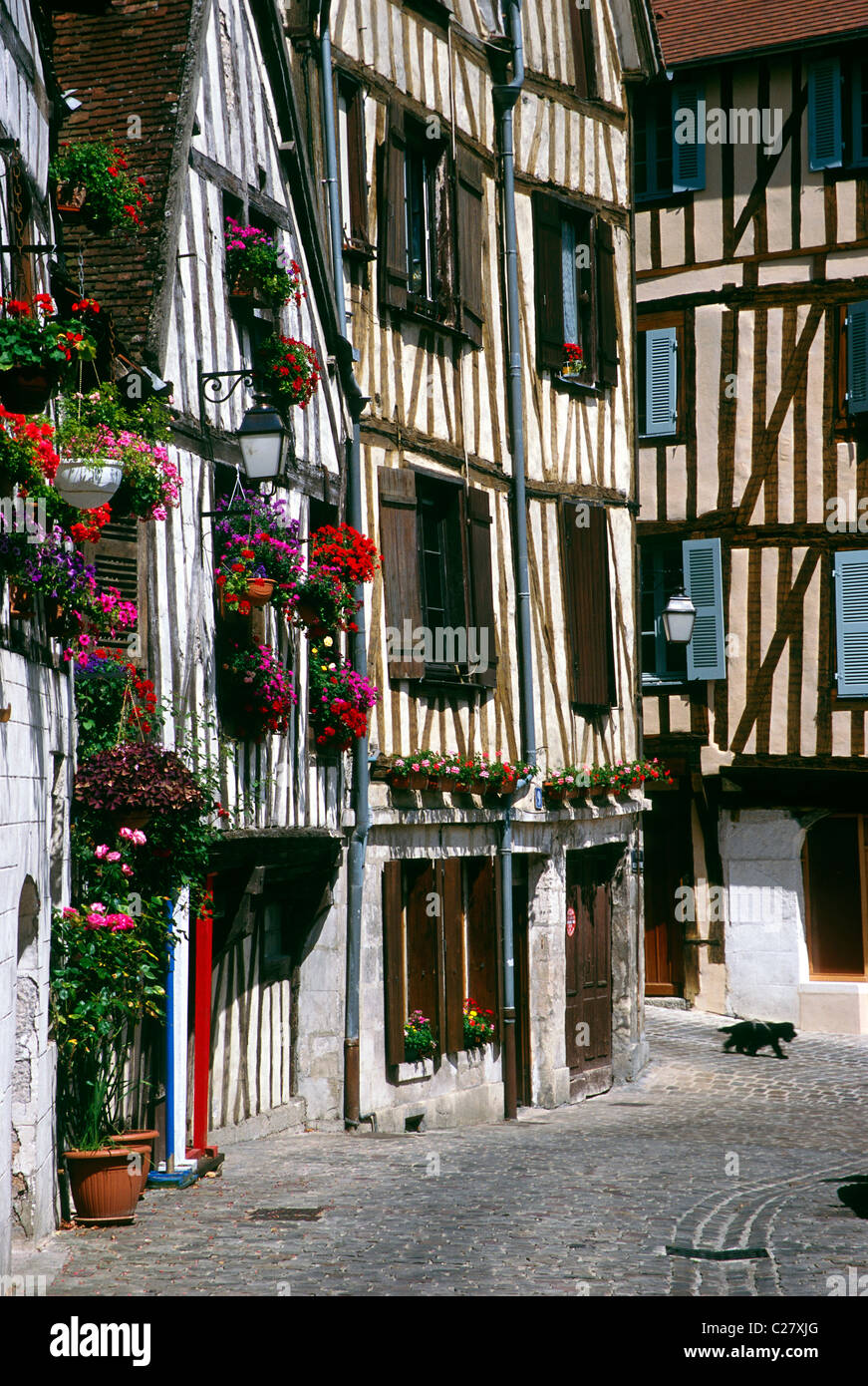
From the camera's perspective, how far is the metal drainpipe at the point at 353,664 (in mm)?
12031

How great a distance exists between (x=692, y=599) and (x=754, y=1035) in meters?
4.85

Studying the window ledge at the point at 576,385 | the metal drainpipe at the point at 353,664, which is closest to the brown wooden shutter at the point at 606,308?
the window ledge at the point at 576,385

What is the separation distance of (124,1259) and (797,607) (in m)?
13.0

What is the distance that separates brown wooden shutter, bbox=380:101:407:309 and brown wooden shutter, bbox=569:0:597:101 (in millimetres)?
3721

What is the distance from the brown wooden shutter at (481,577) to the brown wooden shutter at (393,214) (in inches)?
71.5

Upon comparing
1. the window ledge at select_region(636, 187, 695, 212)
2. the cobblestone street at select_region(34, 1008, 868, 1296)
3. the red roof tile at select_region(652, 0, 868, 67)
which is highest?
the red roof tile at select_region(652, 0, 868, 67)

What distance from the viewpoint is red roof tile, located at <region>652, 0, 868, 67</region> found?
62.4 feet

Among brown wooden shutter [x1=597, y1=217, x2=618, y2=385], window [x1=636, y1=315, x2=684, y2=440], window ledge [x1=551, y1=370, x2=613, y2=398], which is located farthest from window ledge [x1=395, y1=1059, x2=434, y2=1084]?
window [x1=636, y1=315, x2=684, y2=440]

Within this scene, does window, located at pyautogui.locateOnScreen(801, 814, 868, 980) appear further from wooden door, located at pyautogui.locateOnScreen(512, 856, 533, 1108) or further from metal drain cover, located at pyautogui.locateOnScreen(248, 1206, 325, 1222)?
metal drain cover, located at pyautogui.locateOnScreen(248, 1206, 325, 1222)

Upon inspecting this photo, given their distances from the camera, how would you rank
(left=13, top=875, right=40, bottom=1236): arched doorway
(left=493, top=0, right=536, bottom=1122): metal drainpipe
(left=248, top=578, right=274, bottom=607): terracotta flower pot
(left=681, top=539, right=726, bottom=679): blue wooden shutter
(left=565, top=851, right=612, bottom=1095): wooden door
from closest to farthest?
(left=13, top=875, right=40, bottom=1236): arched doorway, (left=248, top=578, right=274, bottom=607): terracotta flower pot, (left=493, top=0, right=536, bottom=1122): metal drainpipe, (left=565, top=851, right=612, bottom=1095): wooden door, (left=681, top=539, right=726, bottom=679): blue wooden shutter

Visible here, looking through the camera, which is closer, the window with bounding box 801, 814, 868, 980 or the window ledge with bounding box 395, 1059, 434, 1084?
the window ledge with bounding box 395, 1059, 434, 1084

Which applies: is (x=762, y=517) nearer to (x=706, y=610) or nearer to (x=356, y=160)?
(x=706, y=610)

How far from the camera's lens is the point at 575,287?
1625 centimetres

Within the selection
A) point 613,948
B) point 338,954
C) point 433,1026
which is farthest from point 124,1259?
point 613,948
